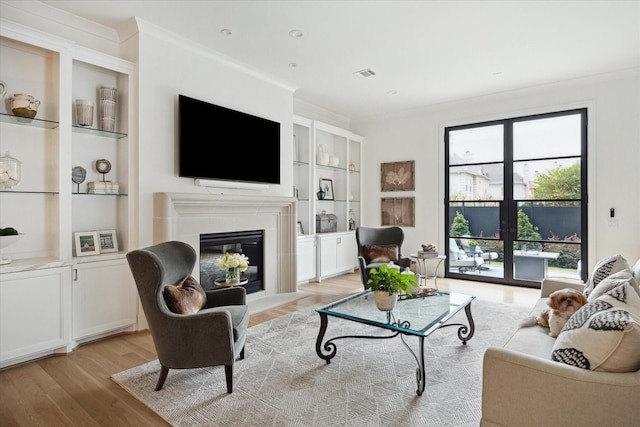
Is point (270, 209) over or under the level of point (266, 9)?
under

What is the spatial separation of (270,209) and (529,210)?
3.86 meters

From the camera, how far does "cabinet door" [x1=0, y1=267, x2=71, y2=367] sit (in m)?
2.60

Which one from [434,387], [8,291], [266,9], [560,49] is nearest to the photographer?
[434,387]

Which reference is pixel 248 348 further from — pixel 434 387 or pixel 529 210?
pixel 529 210

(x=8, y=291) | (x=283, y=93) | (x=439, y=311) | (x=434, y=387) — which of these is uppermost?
(x=283, y=93)

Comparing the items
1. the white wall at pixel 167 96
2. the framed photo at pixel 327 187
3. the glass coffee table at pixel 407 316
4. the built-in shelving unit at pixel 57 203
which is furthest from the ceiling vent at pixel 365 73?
the glass coffee table at pixel 407 316

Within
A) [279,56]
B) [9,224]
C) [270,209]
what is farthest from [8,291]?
[279,56]

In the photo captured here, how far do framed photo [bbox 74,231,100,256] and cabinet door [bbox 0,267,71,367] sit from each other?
10.7 inches

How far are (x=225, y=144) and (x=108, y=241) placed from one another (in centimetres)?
160

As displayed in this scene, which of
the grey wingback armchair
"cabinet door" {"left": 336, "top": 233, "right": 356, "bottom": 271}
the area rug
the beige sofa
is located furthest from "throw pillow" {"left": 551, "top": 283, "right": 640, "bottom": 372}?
"cabinet door" {"left": 336, "top": 233, "right": 356, "bottom": 271}

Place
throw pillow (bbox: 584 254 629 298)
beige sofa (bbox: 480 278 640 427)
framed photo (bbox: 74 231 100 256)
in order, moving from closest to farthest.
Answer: beige sofa (bbox: 480 278 640 427)
throw pillow (bbox: 584 254 629 298)
framed photo (bbox: 74 231 100 256)

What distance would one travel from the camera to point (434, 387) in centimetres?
234

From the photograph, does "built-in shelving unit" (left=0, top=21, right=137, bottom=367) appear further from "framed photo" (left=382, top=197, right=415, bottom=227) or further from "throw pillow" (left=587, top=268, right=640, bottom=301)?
"framed photo" (left=382, top=197, right=415, bottom=227)

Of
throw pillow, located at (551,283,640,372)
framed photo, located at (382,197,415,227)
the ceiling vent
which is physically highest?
the ceiling vent
